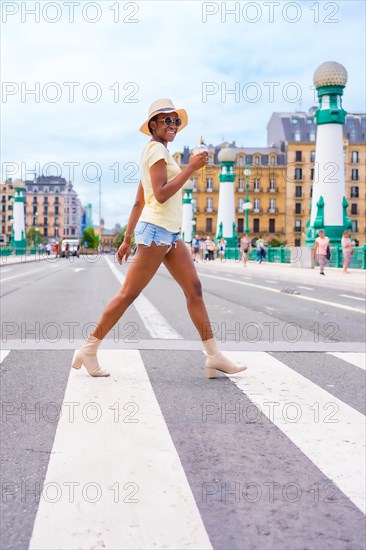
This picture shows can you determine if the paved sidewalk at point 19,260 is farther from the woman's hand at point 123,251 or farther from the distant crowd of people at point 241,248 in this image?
the woman's hand at point 123,251

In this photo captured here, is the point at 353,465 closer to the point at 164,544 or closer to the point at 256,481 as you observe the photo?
the point at 256,481

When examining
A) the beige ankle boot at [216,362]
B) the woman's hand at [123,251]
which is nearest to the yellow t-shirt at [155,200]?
the woman's hand at [123,251]

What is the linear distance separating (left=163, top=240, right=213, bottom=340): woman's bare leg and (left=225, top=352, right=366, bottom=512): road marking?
476 millimetres

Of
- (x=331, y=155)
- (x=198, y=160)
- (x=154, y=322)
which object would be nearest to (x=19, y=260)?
(x=331, y=155)

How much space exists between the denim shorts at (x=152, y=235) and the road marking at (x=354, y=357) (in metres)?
1.97

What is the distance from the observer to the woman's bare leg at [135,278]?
4176mm

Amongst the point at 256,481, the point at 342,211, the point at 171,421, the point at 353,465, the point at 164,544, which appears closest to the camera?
the point at 164,544

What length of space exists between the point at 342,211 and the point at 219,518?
2936cm

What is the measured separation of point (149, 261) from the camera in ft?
13.7

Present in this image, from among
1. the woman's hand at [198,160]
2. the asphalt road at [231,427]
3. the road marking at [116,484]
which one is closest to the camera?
the road marking at [116,484]

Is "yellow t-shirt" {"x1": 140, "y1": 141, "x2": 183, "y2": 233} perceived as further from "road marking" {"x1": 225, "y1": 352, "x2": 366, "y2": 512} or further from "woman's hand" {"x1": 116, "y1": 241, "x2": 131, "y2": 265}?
"road marking" {"x1": 225, "y1": 352, "x2": 366, "y2": 512}

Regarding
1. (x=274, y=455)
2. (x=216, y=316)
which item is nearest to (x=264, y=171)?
(x=216, y=316)

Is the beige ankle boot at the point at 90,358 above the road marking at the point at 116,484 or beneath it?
above

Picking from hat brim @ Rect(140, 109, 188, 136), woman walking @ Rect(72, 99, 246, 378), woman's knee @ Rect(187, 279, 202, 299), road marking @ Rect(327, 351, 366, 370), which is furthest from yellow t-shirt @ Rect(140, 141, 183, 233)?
road marking @ Rect(327, 351, 366, 370)
